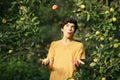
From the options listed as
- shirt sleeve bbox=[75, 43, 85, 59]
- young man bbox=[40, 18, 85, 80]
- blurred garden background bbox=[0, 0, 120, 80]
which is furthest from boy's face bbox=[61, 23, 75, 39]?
blurred garden background bbox=[0, 0, 120, 80]

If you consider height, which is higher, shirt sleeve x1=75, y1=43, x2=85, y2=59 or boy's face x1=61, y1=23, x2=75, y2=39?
boy's face x1=61, y1=23, x2=75, y2=39

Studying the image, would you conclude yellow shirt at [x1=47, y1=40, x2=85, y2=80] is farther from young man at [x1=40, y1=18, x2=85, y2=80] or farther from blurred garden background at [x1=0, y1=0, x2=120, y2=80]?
blurred garden background at [x1=0, y1=0, x2=120, y2=80]

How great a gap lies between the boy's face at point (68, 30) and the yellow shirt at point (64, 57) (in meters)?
0.09

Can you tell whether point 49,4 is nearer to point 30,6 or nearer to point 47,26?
point 30,6

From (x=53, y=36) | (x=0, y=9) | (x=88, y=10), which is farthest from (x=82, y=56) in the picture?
(x=53, y=36)

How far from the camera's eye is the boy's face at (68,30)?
4.85 metres

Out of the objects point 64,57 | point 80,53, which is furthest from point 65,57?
point 80,53

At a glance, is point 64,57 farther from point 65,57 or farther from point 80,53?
point 80,53

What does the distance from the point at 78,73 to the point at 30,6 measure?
125 cm

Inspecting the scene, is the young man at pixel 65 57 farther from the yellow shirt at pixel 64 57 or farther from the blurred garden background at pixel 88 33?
the blurred garden background at pixel 88 33

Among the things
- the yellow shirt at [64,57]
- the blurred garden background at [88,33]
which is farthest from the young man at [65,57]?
the blurred garden background at [88,33]

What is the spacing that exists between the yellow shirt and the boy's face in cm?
9

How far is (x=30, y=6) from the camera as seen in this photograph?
218 inches

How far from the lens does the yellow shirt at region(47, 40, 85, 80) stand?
4711 millimetres
